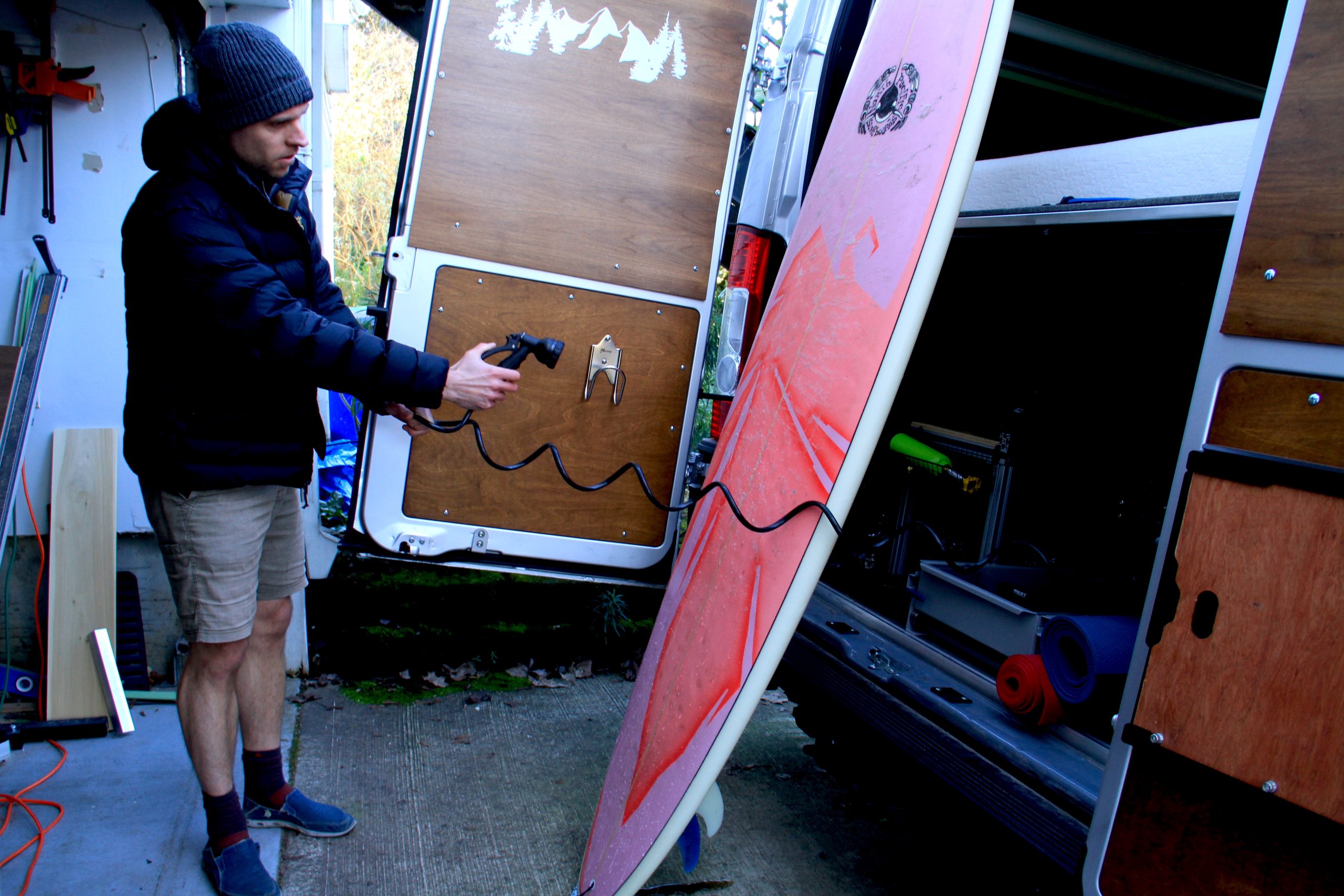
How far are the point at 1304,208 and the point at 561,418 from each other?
189cm

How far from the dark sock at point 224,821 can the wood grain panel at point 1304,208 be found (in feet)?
8.46

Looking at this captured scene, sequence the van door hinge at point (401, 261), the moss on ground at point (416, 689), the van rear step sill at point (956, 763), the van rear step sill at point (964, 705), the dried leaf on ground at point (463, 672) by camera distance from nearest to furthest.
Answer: the van rear step sill at point (956, 763) < the van rear step sill at point (964, 705) < the van door hinge at point (401, 261) < the moss on ground at point (416, 689) < the dried leaf on ground at point (463, 672)

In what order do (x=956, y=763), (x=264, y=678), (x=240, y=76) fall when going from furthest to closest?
(x=264, y=678) → (x=956, y=763) → (x=240, y=76)

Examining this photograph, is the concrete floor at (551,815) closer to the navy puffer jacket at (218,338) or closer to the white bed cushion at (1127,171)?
the navy puffer jacket at (218,338)

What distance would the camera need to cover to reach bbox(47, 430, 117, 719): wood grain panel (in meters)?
3.03

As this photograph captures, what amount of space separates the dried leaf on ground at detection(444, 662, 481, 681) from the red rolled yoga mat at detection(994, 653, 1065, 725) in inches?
93.2

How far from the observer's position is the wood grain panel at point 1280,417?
138 centimetres

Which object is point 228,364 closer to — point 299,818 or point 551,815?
point 299,818

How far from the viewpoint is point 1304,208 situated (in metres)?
1.44

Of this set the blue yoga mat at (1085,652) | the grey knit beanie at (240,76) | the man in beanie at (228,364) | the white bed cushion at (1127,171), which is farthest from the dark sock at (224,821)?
the white bed cushion at (1127,171)

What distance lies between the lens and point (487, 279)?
100 inches

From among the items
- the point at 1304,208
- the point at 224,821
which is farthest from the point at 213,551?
the point at 1304,208

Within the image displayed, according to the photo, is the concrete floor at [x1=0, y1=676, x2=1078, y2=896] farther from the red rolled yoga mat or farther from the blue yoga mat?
the blue yoga mat

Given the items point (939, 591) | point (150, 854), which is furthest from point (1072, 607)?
point (150, 854)
